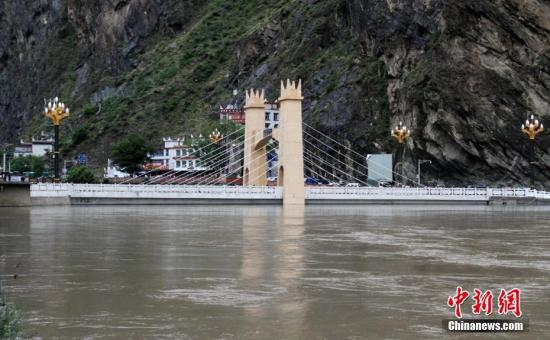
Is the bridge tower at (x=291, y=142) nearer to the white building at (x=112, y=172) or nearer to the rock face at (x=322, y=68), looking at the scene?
the rock face at (x=322, y=68)

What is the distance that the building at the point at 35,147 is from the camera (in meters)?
132

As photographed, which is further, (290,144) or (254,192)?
(290,144)

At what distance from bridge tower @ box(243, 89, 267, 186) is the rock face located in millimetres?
12444

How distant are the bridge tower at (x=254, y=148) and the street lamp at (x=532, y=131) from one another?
686 inches

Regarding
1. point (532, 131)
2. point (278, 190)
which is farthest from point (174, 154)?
point (532, 131)

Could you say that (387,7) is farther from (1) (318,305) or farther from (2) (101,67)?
(1) (318,305)

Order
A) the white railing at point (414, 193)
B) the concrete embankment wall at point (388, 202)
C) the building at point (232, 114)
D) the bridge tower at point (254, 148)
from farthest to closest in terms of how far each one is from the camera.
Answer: the building at point (232, 114)
the bridge tower at point (254, 148)
the white railing at point (414, 193)
the concrete embankment wall at point (388, 202)

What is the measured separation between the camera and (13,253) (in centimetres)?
2527

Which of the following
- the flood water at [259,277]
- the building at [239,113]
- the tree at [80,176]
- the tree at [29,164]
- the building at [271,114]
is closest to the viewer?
the flood water at [259,277]

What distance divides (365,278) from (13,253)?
381 inches

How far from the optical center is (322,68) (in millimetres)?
94938

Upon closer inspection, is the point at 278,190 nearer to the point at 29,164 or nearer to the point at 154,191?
the point at 154,191

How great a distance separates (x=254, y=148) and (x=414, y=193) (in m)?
11.6

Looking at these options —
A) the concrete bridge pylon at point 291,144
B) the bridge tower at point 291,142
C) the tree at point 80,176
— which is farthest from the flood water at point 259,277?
the tree at point 80,176
